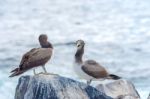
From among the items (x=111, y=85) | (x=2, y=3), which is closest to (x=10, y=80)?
(x=111, y=85)

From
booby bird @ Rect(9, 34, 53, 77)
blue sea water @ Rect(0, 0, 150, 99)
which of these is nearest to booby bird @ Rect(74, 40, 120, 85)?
booby bird @ Rect(9, 34, 53, 77)

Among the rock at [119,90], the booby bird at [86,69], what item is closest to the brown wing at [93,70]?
the booby bird at [86,69]

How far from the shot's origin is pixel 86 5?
2838cm

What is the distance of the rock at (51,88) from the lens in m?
14.2

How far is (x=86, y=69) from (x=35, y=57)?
909 mm

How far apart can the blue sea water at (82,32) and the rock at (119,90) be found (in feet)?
12.9

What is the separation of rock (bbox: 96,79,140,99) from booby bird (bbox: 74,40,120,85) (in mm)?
325

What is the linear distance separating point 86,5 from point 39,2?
1.53 meters

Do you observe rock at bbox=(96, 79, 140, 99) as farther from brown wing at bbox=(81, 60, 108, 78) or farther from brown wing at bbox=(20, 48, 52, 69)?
brown wing at bbox=(20, 48, 52, 69)

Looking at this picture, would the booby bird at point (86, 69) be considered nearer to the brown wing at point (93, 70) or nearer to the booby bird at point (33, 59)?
the brown wing at point (93, 70)

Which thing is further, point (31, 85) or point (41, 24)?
point (41, 24)

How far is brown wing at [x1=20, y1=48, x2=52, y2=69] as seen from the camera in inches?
582

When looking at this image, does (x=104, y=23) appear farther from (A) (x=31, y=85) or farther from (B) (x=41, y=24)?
(A) (x=31, y=85)

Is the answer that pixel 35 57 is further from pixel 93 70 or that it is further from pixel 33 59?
pixel 93 70
